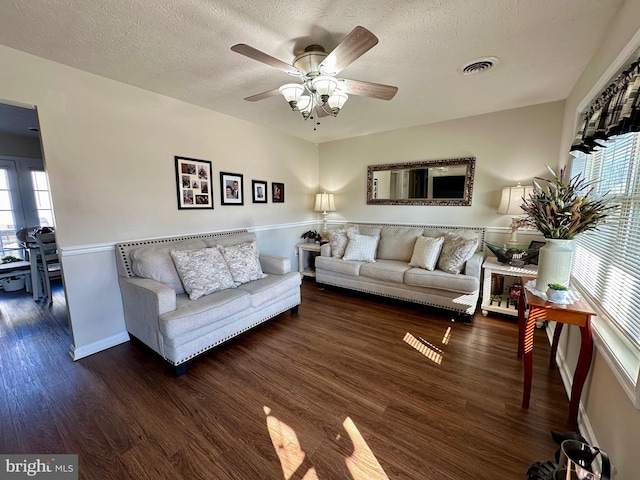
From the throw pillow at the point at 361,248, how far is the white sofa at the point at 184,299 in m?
1.06

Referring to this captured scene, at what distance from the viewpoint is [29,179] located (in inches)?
191

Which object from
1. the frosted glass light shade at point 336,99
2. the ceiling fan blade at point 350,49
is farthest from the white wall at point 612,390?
the frosted glass light shade at point 336,99

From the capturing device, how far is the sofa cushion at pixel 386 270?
337 centimetres

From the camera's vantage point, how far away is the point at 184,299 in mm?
2430

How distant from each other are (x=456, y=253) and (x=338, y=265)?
1.55m

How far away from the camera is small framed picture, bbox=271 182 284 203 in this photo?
166 inches

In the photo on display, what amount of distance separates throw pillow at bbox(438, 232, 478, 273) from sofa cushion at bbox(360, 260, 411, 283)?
465mm

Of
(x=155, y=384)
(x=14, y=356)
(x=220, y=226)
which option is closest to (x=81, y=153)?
(x=220, y=226)

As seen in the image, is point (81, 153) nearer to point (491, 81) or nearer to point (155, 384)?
point (155, 384)

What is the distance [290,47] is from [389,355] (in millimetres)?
2632

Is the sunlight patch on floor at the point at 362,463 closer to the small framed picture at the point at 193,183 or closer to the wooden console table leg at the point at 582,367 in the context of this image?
the wooden console table leg at the point at 582,367

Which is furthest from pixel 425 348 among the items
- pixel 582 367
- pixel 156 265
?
pixel 156 265

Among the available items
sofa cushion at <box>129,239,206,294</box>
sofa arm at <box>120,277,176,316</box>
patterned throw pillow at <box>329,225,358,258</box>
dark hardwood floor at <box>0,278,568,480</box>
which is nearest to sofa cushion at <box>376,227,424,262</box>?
patterned throw pillow at <box>329,225,358,258</box>

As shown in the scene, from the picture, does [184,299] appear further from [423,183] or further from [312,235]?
[423,183]
